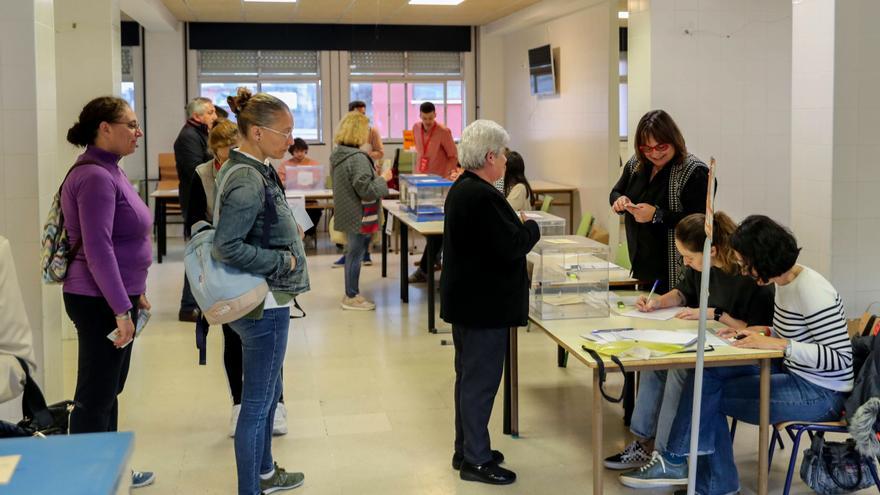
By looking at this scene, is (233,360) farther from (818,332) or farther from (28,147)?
(818,332)

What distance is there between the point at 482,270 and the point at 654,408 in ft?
3.17

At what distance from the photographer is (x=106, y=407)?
3.63 meters

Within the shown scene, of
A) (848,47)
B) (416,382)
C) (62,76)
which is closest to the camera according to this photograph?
(848,47)

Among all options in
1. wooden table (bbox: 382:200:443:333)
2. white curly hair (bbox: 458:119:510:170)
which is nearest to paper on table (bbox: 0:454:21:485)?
white curly hair (bbox: 458:119:510:170)

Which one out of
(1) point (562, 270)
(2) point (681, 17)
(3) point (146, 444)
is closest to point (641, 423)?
(1) point (562, 270)

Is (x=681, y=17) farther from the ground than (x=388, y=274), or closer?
farther from the ground

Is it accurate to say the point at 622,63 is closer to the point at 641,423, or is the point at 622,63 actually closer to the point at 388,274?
the point at 388,274

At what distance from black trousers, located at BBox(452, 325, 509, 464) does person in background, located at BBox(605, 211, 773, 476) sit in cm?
59

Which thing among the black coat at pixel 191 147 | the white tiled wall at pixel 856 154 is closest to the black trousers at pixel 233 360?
the black coat at pixel 191 147

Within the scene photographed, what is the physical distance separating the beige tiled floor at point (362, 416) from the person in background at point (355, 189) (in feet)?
1.98

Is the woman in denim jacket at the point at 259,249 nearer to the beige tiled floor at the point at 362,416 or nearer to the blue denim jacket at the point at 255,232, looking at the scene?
the blue denim jacket at the point at 255,232

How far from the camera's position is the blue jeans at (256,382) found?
139 inches

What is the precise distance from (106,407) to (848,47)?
399 centimetres

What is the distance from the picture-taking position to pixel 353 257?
7891 mm
